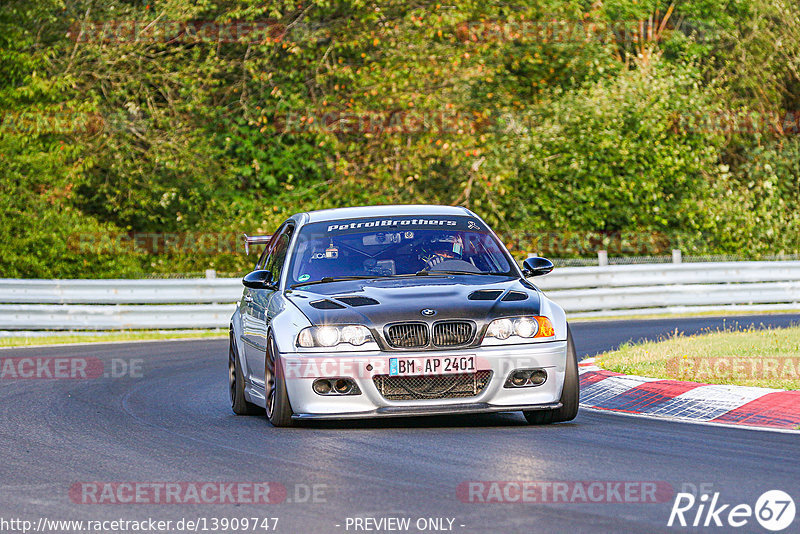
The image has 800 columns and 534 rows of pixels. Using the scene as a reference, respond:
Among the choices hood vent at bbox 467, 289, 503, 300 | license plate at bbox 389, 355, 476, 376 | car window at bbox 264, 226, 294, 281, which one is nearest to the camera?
license plate at bbox 389, 355, 476, 376

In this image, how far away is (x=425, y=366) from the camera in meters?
8.71

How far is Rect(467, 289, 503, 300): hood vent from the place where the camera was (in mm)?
9109

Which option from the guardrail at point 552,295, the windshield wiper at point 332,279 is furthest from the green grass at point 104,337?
the windshield wiper at point 332,279

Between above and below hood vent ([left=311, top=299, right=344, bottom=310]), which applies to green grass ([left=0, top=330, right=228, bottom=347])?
below

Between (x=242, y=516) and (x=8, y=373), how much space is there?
9409mm

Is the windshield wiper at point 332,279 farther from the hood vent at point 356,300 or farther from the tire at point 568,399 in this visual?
the tire at point 568,399

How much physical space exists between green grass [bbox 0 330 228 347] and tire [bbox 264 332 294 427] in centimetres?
1096

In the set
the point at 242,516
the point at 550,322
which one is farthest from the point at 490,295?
the point at 242,516

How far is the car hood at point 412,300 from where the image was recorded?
8.82 m

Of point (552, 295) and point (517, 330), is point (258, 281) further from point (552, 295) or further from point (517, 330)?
point (552, 295)

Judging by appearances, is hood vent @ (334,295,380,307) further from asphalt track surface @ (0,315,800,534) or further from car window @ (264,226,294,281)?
car window @ (264,226,294,281)

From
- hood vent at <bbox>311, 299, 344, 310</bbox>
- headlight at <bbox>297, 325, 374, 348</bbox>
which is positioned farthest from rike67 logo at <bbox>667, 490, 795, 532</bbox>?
hood vent at <bbox>311, 299, 344, 310</bbox>

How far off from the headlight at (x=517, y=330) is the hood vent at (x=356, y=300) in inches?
31.8

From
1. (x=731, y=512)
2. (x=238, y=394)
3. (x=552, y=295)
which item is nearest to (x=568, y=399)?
(x=238, y=394)
